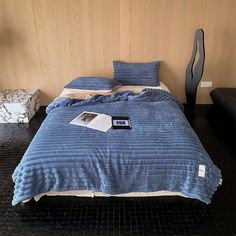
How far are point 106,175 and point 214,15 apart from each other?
2.71m

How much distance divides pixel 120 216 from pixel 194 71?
85.8 inches

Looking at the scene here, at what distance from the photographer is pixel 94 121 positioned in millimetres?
2100

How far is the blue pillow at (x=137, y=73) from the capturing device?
10.5 ft

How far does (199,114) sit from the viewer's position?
3.37 metres

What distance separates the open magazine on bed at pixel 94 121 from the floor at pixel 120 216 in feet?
1.94

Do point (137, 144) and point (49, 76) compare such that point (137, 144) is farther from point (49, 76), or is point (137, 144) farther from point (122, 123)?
point (49, 76)

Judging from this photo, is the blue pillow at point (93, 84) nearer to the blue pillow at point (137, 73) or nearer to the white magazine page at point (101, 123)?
the blue pillow at point (137, 73)

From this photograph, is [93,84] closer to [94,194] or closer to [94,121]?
[94,121]

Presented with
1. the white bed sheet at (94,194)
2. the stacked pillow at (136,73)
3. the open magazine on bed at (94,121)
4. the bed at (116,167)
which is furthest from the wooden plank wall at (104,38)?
the white bed sheet at (94,194)

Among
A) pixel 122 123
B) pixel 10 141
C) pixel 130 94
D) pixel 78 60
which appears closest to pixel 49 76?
pixel 78 60

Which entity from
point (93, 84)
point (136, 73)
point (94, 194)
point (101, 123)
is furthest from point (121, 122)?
point (136, 73)

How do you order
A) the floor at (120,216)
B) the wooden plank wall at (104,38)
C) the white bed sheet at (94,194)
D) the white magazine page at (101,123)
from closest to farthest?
the floor at (120,216)
the white bed sheet at (94,194)
the white magazine page at (101,123)
the wooden plank wall at (104,38)

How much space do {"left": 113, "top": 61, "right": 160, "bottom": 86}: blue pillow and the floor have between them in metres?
1.65

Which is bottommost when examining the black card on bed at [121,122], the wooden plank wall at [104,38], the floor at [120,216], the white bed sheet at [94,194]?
the floor at [120,216]
